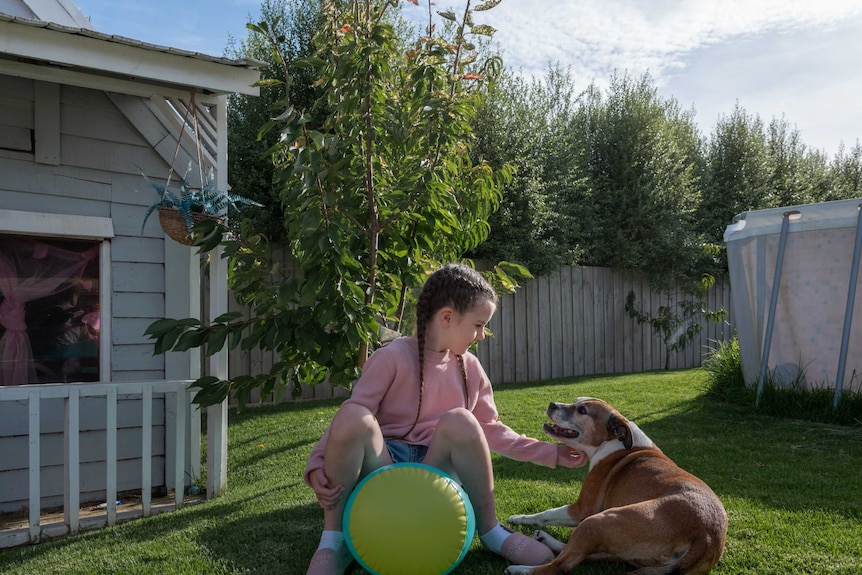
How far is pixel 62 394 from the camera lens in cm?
362

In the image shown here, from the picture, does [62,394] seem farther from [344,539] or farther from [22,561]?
[344,539]

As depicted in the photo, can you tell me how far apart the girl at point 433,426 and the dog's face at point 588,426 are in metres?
0.13

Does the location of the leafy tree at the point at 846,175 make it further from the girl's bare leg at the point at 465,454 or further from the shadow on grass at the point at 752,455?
the girl's bare leg at the point at 465,454

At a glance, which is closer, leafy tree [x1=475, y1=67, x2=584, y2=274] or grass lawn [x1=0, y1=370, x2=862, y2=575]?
grass lawn [x1=0, y1=370, x2=862, y2=575]

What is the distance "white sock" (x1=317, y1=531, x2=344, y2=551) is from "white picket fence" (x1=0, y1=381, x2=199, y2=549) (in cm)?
176

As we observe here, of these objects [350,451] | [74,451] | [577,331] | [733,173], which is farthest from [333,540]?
[733,173]

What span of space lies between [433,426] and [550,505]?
1.04m

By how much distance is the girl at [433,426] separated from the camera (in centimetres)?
249

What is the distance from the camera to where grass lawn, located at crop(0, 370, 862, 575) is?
9.03ft

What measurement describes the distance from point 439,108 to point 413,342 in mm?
1389

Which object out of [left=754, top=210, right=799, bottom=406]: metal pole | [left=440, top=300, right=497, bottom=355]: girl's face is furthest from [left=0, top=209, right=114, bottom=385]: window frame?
[left=754, top=210, right=799, bottom=406]: metal pole

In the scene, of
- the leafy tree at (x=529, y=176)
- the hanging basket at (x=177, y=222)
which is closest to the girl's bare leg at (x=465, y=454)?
the hanging basket at (x=177, y=222)

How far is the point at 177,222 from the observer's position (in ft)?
12.9

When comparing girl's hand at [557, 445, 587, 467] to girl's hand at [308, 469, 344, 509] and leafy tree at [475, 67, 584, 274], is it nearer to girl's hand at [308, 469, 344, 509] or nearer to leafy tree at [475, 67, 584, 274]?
girl's hand at [308, 469, 344, 509]
